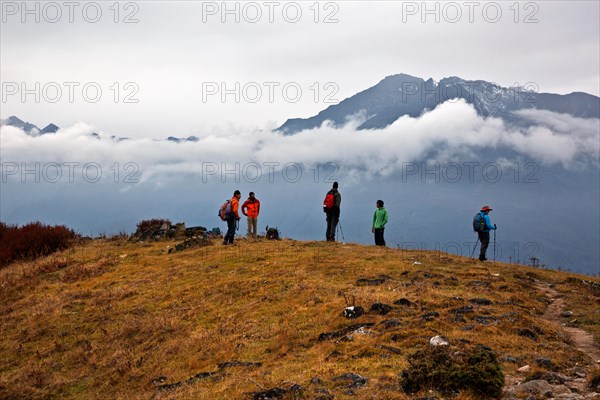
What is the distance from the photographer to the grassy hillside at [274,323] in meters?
14.0

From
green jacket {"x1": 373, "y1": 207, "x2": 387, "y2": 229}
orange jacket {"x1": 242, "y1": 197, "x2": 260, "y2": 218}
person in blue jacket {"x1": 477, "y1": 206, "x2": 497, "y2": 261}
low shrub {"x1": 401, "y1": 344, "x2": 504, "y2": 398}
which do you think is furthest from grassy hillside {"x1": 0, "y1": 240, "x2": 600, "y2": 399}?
orange jacket {"x1": 242, "y1": 197, "x2": 260, "y2": 218}

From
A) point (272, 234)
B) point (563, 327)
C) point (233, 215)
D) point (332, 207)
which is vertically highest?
point (332, 207)

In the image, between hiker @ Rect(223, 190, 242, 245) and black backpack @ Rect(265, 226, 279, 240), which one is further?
black backpack @ Rect(265, 226, 279, 240)

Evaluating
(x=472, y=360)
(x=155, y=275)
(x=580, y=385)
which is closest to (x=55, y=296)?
(x=155, y=275)

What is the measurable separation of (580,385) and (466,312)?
18.3ft

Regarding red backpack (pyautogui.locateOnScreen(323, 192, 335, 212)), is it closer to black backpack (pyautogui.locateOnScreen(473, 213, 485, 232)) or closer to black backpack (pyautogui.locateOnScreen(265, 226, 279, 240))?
black backpack (pyautogui.locateOnScreen(265, 226, 279, 240))

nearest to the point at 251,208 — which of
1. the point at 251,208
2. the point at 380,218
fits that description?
the point at 251,208

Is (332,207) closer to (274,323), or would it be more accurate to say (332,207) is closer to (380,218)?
(380,218)

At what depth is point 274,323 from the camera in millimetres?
18641

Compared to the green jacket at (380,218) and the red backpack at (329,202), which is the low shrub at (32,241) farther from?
the green jacket at (380,218)

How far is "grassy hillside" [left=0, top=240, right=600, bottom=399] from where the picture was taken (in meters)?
14.0

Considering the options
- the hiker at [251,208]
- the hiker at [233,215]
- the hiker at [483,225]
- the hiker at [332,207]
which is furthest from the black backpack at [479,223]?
the hiker at [233,215]

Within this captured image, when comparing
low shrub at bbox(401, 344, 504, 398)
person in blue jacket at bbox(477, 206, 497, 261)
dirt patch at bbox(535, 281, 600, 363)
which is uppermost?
person in blue jacket at bbox(477, 206, 497, 261)

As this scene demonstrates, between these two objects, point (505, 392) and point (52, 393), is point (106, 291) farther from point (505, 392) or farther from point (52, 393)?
point (505, 392)
